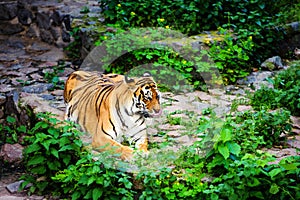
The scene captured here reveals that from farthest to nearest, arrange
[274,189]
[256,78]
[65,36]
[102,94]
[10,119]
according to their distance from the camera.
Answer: [65,36] → [256,78] → [10,119] → [102,94] → [274,189]

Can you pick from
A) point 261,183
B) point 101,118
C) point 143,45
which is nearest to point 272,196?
point 261,183

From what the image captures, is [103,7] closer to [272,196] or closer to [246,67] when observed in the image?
[246,67]

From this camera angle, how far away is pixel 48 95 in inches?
311

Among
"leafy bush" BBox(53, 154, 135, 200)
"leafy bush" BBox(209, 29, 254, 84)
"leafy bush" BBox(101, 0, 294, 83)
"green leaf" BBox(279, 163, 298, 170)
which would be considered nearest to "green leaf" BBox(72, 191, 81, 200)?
"leafy bush" BBox(53, 154, 135, 200)

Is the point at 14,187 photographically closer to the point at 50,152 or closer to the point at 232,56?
the point at 50,152

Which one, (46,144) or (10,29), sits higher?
(46,144)

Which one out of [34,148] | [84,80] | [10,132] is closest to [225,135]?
[34,148]

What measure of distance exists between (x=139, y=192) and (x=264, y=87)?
8.93ft

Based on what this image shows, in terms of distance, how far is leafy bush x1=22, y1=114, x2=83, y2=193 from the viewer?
19.8 feet

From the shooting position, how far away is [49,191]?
6227 mm

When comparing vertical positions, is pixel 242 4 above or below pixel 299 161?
above

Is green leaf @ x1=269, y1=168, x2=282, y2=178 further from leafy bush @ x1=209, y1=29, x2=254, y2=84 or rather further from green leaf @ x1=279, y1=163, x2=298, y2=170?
leafy bush @ x1=209, y1=29, x2=254, y2=84

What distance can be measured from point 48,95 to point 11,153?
1.07 m

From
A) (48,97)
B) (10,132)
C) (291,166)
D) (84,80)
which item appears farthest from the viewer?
(48,97)
